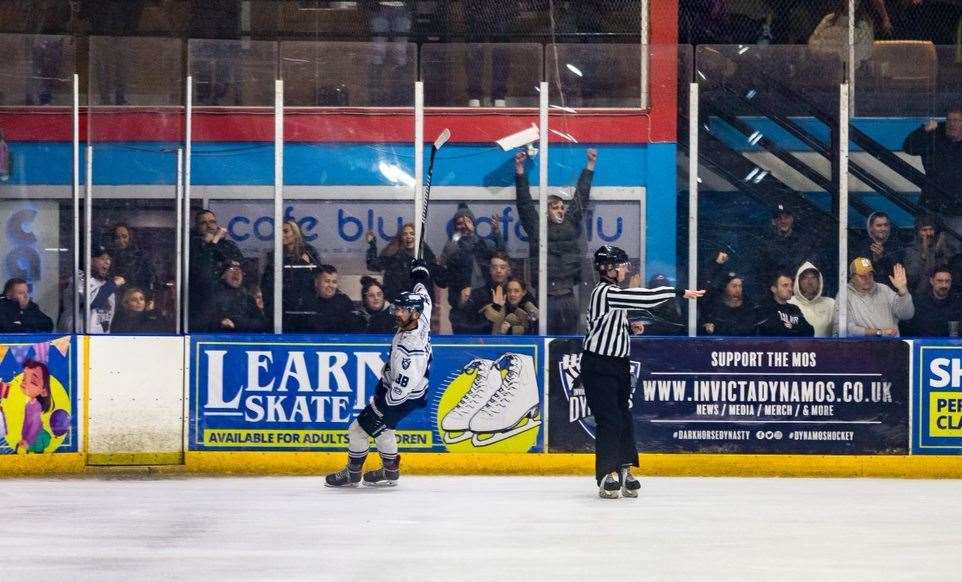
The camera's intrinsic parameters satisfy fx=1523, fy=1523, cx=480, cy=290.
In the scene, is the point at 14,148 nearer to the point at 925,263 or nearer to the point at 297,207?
the point at 297,207

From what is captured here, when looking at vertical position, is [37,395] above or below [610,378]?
below

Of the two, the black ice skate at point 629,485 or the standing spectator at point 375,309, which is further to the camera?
the standing spectator at point 375,309

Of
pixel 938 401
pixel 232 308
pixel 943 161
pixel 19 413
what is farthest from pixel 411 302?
pixel 943 161

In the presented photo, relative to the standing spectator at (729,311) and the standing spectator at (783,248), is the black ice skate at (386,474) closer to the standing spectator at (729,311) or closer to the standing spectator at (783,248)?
the standing spectator at (729,311)

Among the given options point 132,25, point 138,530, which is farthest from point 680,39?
point 138,530

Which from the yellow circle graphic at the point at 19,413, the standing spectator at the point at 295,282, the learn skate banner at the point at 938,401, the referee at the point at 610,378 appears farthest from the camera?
the standing spectator at the point at 295,282

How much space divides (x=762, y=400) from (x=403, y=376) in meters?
2.56

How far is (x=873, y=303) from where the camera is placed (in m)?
10.4

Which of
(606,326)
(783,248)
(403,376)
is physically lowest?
(403,376)

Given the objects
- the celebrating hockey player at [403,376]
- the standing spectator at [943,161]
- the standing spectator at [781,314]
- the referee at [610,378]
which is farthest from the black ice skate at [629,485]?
the standing spectator at [943,161]

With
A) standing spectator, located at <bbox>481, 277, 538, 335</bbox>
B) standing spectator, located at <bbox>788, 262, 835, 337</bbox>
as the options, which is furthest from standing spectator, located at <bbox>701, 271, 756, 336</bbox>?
standing spectator, located at <bbox>481, 277, 538, 335</bbox>

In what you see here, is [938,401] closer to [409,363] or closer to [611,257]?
[611,257]

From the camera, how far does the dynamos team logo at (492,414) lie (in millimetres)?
10312

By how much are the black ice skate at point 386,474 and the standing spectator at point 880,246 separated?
3.43m
